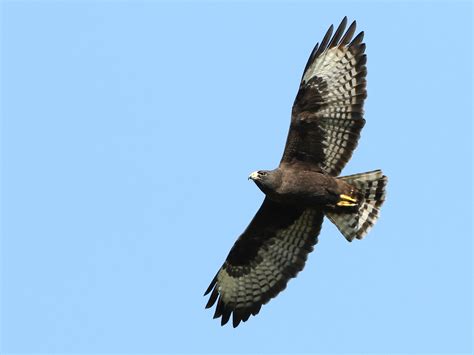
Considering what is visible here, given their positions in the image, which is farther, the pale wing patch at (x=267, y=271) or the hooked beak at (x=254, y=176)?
the pale wing patch at (x=267, y=271)

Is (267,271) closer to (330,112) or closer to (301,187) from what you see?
(301,187)

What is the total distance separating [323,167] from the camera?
15.1 m

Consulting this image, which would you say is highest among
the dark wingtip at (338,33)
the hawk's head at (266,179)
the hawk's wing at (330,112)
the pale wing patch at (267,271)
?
the dark wingtip at (338,33)

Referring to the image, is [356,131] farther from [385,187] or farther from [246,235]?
[246,235]

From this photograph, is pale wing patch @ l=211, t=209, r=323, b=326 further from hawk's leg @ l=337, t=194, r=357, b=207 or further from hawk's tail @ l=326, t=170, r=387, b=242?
hawk's leg @ l=337, t=194, r=357, b=207

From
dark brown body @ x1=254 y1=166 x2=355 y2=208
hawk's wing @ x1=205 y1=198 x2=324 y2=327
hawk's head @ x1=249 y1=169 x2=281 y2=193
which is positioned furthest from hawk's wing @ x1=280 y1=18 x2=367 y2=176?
hawk's wing @ x1=205 y1=198 x2=324 y2=327

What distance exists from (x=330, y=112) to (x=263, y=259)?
2664mm

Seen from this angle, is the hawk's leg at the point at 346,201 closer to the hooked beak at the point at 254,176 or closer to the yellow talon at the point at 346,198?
the yellow talon at the point at 346,198

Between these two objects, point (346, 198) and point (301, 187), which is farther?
point (346, 198)

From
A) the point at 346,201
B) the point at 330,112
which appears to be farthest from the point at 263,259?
the point at 330,112

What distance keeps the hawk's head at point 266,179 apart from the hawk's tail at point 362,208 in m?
1.12

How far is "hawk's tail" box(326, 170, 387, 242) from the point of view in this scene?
49.6ft

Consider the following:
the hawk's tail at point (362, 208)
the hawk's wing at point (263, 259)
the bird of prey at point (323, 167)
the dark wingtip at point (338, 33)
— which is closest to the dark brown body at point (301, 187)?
the bird of prey at point (323, 167)

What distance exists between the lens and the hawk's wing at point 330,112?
15.0 m
